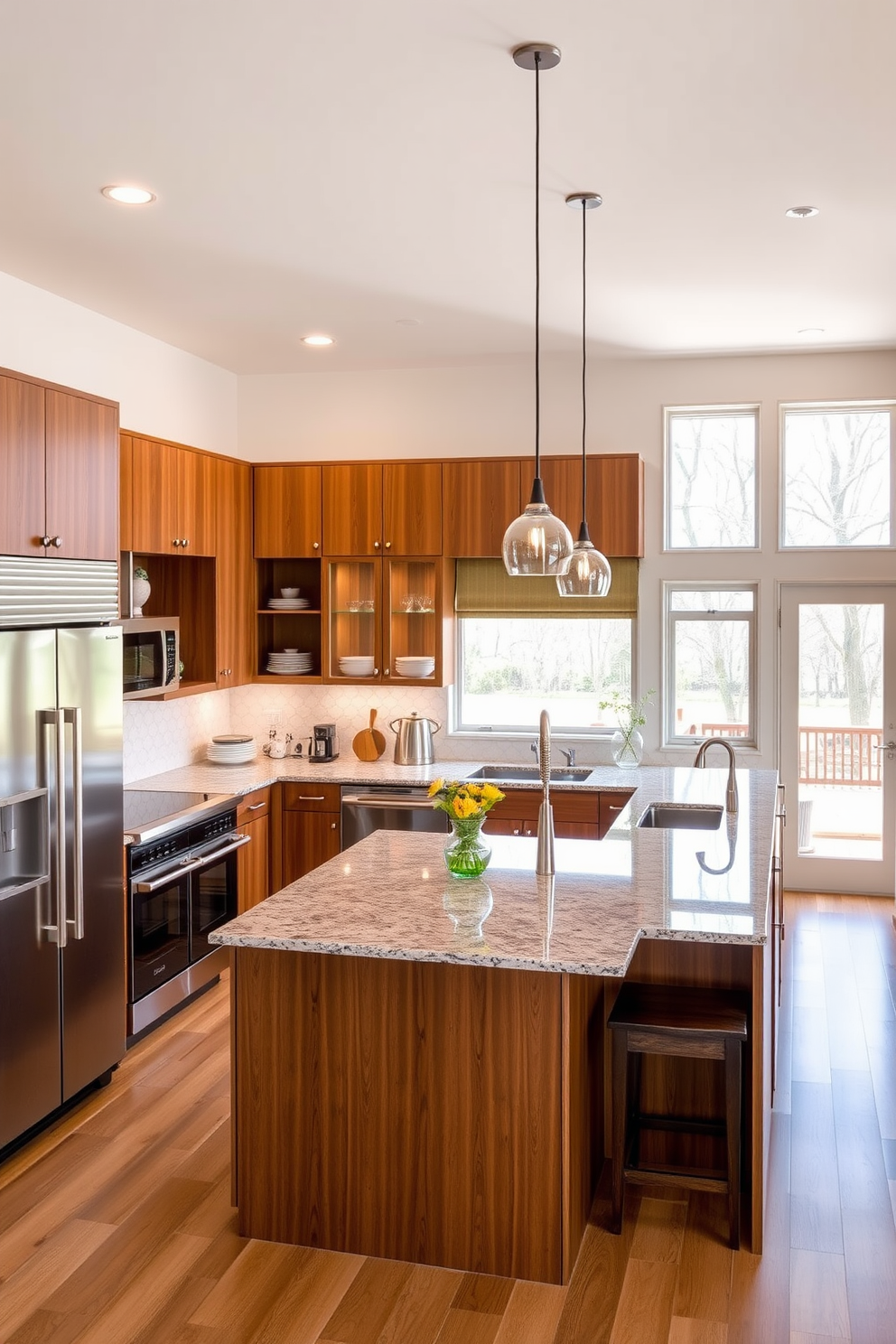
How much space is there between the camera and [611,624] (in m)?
6.47

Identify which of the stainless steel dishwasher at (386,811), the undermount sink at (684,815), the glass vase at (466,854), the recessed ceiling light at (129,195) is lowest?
the stainless steel dishwasher at (386,811)

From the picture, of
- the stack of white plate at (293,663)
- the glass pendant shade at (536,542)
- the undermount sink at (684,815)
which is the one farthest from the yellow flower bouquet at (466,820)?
the stack of white plate at (293,663)

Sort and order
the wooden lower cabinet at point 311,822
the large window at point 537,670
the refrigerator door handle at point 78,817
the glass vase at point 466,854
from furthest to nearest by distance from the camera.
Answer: the large window at point 537,670 < the wooden lower cabinet at point 311,822 < the refrigerator door handle at point 78,817 < the glass vase at point 466,854

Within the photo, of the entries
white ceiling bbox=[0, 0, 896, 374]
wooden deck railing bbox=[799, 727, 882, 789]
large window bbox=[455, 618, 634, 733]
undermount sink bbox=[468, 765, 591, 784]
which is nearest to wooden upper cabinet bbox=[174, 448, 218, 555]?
white ceiling bbox=[0, 0, 896, 374]

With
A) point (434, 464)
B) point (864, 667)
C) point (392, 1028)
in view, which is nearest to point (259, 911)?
point (392, 1028)

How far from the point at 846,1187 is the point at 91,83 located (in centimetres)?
376

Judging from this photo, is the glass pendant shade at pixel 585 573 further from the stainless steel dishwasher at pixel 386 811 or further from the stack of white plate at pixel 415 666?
the stack of white plate at pixel 415 666

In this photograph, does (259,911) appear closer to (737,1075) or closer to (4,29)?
(737,1075)

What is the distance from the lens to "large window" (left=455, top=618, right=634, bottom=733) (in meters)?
6.47

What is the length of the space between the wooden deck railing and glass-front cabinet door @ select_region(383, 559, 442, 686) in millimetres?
2176

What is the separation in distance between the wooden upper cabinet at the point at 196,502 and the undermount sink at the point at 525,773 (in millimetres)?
1841

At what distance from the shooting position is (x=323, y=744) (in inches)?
250

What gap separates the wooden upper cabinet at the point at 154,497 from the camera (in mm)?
4980

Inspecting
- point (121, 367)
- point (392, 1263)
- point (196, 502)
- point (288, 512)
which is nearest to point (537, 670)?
point (288, 512)
